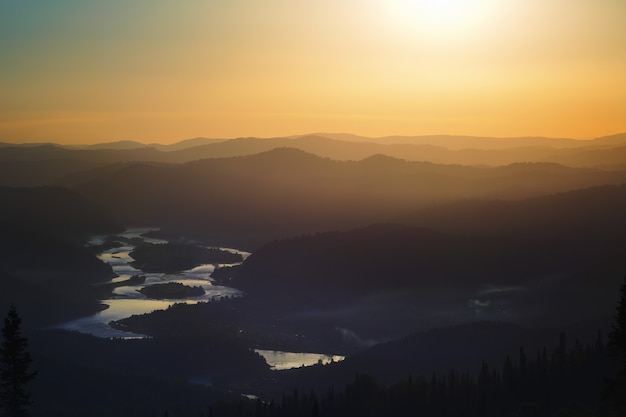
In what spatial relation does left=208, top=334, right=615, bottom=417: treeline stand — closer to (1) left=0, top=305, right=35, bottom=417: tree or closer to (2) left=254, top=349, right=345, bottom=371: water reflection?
(1) left=0, top=305, right=35, bottom=417: tree

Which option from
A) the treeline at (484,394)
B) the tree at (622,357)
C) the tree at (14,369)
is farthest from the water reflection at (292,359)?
the tree at (622,357)

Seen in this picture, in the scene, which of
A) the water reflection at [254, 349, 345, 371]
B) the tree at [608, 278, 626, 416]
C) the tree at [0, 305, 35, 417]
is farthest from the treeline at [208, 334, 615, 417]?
the water reflection at [254, 349, 345, 371]

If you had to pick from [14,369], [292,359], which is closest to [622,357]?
[14,369]

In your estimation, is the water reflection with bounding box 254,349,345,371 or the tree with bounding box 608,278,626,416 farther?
the water reflection with bounding box 254,349,345,371

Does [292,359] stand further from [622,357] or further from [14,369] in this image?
[622,357]

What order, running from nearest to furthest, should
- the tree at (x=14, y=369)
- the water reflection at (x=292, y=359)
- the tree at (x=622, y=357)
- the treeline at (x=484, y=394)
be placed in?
the tree at (x=622, y=357)
the tree at (x=14, y=369)
the treeline at (x=484, y=394)
the water reflection at (x=292, y=359)

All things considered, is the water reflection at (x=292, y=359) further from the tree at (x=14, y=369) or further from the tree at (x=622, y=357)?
the tree at (x=622, y=357)

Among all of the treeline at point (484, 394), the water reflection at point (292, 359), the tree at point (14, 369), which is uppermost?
the tree at point (14, 369)

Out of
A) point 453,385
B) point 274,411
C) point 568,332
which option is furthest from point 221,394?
point 568,332

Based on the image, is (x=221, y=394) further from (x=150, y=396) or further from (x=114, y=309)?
(x=114, y=309)
